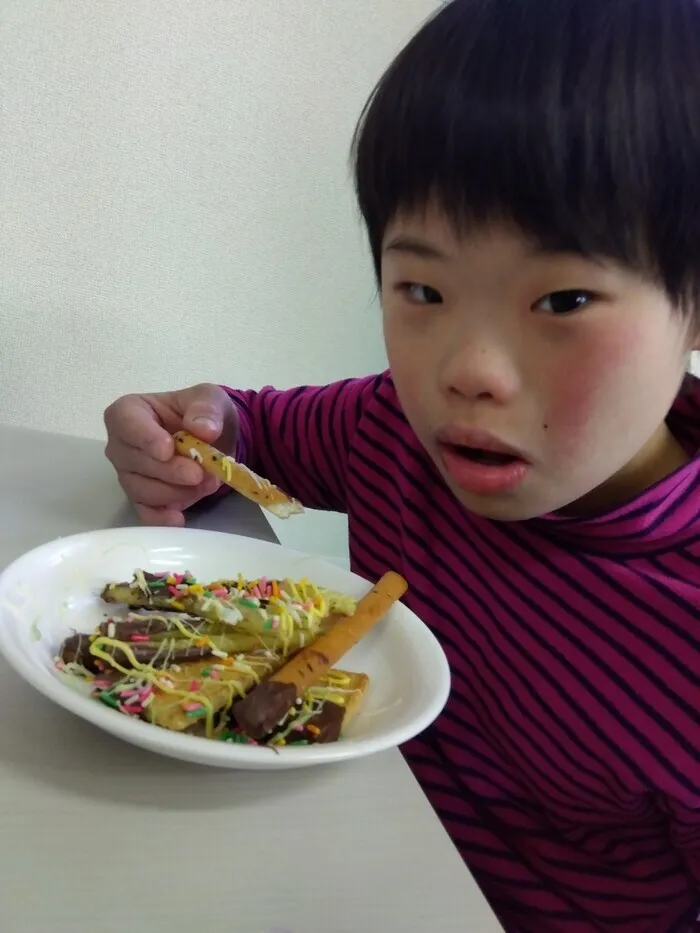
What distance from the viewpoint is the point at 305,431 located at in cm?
75

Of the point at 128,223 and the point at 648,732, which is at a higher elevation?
the point at 128,223

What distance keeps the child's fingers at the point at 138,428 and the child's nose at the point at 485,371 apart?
260 millimetres

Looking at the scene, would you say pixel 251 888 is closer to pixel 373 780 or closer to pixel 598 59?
pixel 373 780

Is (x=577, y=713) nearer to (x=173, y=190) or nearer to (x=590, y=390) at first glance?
(x=590, y=390)

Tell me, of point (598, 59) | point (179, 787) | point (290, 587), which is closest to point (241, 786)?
point (179, 787)

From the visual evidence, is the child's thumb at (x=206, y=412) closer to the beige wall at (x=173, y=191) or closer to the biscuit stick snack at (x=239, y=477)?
the biscuit stick snack at (x=239, y=477)

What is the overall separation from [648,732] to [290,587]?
0.82ft

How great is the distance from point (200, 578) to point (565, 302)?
0.94 feet

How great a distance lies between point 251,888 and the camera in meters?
0.29

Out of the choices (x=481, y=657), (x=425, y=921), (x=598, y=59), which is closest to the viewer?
(x=425, y=921)

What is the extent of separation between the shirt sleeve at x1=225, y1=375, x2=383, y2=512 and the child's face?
0.25m

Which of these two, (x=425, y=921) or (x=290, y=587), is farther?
(x=290, y=587)

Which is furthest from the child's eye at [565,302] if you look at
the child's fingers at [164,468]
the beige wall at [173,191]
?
the beige wall at [173,191]

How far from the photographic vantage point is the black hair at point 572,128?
409 millimetres
